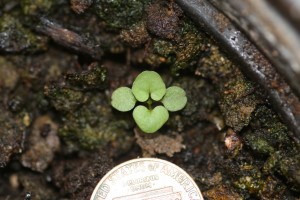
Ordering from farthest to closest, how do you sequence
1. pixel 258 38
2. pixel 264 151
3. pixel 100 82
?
1. pixel 100 82
2. pixel 264 151
3. pixel 258 38

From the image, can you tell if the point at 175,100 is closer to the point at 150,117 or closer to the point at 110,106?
the point at 150,117

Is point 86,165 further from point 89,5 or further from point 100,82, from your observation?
point 89,5

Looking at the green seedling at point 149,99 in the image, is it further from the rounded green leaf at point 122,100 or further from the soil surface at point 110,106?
the soil surface at point 110,106

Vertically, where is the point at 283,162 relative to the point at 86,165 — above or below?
above

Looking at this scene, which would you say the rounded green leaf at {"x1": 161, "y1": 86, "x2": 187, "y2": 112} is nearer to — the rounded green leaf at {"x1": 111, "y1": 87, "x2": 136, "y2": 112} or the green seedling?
the green seedling

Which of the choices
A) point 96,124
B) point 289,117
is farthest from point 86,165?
point 289,117

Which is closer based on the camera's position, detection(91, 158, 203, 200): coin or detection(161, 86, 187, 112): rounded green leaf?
detection(91, 158, 203, 200): coin

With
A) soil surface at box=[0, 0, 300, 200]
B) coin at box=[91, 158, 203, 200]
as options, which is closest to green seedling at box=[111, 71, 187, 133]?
soil surface at box=[0, 0, 300, 200]
